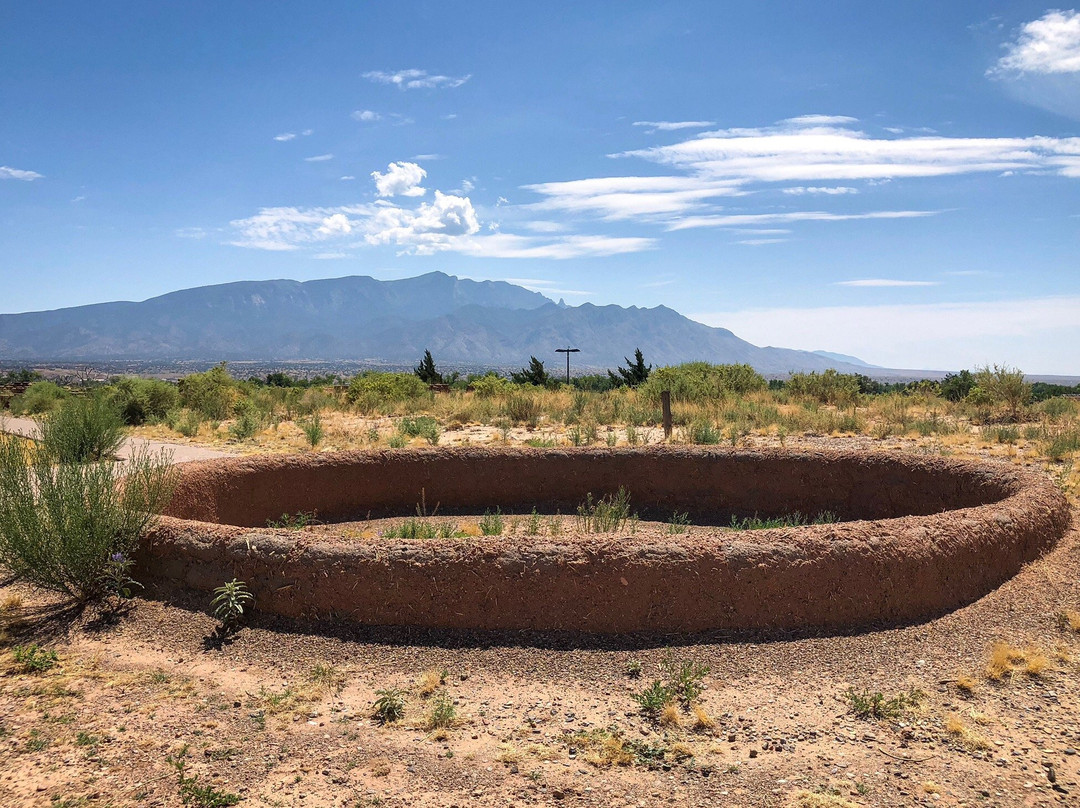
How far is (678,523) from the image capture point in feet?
27.3

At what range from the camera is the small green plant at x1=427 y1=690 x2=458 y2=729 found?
3.57 meters

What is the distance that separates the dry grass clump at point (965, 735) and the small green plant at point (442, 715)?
7.78 ft

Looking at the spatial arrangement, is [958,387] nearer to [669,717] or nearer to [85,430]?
[85,430]

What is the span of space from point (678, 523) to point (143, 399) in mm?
16651

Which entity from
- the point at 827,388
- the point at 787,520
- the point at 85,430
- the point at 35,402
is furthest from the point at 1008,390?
the point at 35,402

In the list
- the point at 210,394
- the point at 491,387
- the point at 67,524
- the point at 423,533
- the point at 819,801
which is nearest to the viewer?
the point at 819,801

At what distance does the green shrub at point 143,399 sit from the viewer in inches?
758

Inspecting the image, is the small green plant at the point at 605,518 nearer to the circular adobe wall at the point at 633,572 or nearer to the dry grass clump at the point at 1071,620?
the circular adobe wall at the point at 633,572

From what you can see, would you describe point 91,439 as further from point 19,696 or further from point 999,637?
point 999,637

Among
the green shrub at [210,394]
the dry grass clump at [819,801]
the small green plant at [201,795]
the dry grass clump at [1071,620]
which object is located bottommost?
the small green plant at [201,795]

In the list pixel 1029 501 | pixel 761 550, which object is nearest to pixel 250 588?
pixel 761 550

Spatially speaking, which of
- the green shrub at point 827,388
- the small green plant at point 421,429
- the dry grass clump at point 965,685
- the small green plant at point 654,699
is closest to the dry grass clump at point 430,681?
the small green plant at point 654,699

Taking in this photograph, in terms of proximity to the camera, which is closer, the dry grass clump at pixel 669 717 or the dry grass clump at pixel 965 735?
the dry grass clump at pixel 965 735

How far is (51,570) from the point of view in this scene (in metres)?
4.96
